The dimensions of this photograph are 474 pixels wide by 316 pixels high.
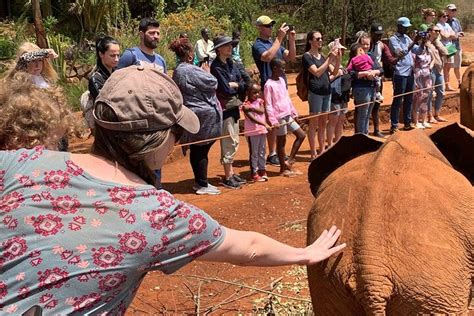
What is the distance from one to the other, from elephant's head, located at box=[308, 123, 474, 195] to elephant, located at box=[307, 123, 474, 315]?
0.13m

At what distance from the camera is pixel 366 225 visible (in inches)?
99.5

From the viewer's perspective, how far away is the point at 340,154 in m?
3.42

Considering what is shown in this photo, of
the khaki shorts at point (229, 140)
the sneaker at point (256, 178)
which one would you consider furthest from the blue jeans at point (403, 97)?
the khaki shorts at point (229, 140)

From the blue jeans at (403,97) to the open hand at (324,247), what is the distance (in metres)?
8.62

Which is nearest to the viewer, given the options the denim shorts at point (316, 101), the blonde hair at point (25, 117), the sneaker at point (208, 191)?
the blonde hair at point (25, 117)

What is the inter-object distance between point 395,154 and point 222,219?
438cm

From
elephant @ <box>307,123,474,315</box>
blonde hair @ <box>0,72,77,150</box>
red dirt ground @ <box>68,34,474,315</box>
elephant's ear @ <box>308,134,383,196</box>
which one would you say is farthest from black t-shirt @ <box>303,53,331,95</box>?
blonde hair @ <box>0,72,77,150</box>

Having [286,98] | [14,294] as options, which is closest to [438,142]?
[14,294]

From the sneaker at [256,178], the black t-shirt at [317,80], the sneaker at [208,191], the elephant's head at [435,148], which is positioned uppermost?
the elephant's head at [435,148]

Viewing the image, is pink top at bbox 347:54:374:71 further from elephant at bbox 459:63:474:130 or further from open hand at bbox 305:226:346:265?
open hand at bbox 305:226:346:265

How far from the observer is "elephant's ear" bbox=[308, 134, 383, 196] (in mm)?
3311

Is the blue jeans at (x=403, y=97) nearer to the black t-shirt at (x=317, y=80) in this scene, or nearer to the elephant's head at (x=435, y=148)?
the black t-shirt at (x=317, y=80)

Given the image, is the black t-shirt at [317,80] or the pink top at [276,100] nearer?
the pink top at [276,100]

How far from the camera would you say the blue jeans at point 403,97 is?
10781mm
